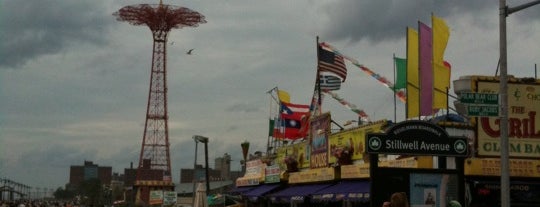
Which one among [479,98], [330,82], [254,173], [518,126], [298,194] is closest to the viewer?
[479,98]

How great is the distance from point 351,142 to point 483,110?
1104 centimetres

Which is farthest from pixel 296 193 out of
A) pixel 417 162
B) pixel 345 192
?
pixel 417 162

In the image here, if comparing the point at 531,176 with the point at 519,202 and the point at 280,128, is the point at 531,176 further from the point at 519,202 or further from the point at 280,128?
the point at 280,128

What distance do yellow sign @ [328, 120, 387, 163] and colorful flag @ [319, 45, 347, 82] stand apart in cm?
642

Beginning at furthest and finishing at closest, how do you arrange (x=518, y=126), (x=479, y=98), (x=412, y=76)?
(x=412, y=76)
(x=518, y=126)
(x=479, y=98)

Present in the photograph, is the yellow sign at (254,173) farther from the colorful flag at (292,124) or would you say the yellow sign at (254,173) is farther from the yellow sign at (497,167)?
the yellow sign at (497,167)

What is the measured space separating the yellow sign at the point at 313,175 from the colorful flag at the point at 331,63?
5.26 metres

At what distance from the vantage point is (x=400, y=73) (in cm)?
2786

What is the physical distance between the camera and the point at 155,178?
303 ft

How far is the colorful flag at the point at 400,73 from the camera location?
27.6 metres

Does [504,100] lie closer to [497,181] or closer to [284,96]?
[497,181]

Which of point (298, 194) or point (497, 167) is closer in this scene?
point (497, 167)

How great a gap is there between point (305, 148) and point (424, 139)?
50.2 ft

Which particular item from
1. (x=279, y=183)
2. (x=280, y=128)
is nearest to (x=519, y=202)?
(x=279, y=183)
